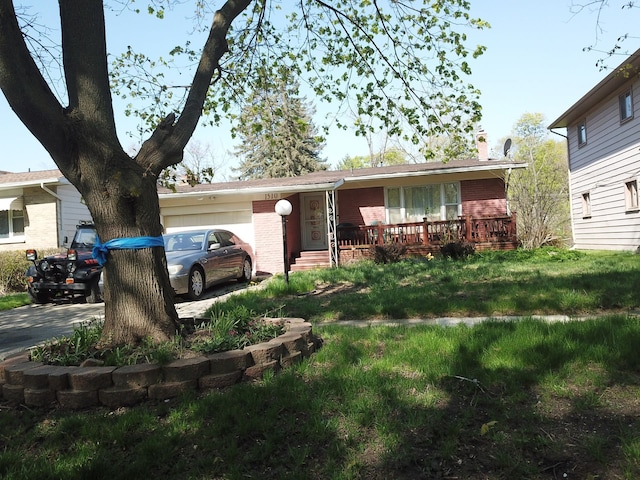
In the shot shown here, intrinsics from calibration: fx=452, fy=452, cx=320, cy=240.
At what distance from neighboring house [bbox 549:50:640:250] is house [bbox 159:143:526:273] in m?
3.09

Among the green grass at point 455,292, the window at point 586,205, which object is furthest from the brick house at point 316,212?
the green grass at point 455,292

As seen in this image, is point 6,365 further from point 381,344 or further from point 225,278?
point 225,278

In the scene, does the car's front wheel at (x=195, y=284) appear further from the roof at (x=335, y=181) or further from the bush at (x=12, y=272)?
the bush at (x=12, y=272)

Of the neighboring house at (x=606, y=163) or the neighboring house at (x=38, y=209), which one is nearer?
the neighboring house at (x=606, y=163)

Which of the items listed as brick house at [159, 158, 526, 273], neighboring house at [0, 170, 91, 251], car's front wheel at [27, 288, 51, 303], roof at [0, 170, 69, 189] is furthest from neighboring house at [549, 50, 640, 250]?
neighboring house at [0, 170, 91, 251]

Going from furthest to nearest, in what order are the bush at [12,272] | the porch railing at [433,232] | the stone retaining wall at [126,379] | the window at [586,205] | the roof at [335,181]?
the window at [586,205], the porch railing at [433,232], the roof at [335,181], the bush at [12,272], the stone retaining wall at [126,379]

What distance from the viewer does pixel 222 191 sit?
14.1 m

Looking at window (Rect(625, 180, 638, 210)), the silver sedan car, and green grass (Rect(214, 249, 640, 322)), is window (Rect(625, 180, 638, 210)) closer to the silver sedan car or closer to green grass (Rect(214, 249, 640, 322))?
green grass (Rect(214, 249, 640, 322))

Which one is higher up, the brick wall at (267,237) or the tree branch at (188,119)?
the tree branch at (188,119)

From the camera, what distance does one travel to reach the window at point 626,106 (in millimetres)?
13192

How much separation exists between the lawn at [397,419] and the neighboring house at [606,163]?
1039 centimetres

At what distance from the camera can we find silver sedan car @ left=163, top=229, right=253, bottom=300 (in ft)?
31.4

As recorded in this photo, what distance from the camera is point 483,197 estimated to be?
1670cm

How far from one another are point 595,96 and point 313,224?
1043 cm
